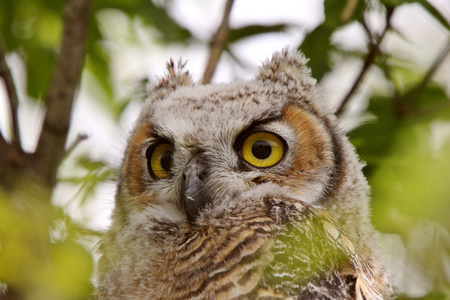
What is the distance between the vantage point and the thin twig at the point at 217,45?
2939mm

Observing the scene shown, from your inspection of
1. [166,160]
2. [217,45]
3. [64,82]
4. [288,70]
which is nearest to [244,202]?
[166,160]

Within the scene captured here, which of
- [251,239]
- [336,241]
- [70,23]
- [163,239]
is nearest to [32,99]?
[70,23]

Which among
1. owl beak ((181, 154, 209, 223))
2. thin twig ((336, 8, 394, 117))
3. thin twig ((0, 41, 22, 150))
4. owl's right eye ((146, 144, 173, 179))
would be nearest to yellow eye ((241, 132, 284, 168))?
owl beak ((181, 154, 209, 223))

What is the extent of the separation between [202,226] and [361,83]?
1107 millimetres

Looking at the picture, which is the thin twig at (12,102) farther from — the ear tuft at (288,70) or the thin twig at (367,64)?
the thin twig at (367,64)

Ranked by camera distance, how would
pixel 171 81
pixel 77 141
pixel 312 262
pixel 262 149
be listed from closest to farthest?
1. pixel 312 262
2. pixel 262 149
3. pixel 77 141
4. pixel 171 81

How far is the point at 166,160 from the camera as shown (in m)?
2.46

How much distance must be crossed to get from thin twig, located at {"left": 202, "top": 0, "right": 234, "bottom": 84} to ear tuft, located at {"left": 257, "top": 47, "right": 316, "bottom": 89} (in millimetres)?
343

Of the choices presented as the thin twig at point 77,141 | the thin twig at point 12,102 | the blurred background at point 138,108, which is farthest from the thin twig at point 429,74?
the thin twig at point 12,102

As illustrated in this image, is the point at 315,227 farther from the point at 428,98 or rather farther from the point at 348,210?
the point at 428,98

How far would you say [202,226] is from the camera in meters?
2.11

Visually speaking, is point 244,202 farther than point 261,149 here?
No

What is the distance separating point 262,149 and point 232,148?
0.42 feet

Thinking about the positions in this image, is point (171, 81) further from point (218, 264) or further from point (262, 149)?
point (218, 264)
